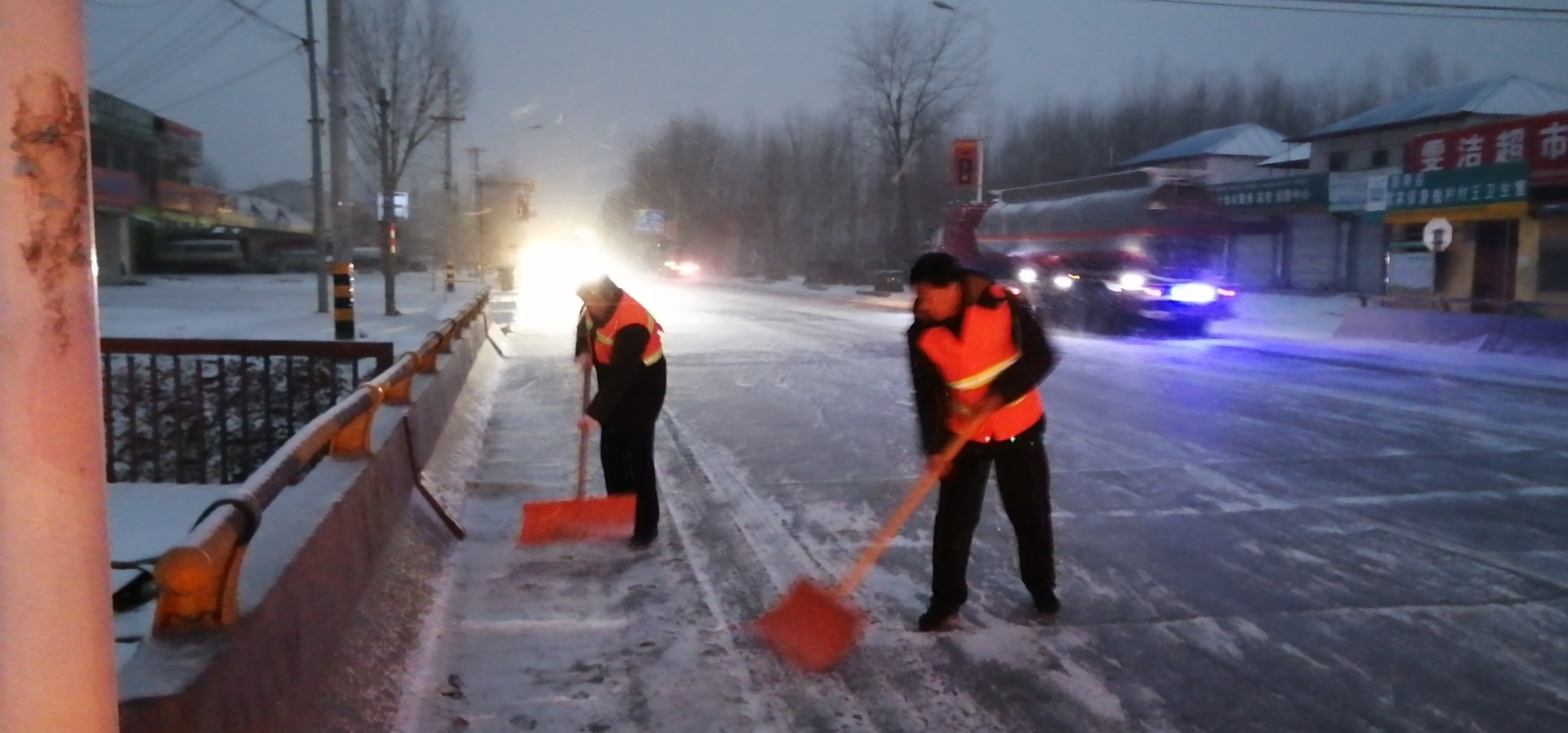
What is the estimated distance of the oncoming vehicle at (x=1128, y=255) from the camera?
23.6 metres

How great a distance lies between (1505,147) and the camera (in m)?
25.9

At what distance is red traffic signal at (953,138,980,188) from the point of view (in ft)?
113

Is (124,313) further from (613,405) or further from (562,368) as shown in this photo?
(613,405)

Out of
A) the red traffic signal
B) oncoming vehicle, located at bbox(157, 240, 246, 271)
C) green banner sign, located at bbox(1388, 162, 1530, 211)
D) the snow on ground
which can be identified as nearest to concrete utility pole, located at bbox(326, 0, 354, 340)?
the snow on ground

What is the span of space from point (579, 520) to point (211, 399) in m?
10.8

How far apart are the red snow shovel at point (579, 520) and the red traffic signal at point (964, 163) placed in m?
28.6

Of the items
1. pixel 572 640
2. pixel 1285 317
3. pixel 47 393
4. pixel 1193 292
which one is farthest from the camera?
pixel 1285 317

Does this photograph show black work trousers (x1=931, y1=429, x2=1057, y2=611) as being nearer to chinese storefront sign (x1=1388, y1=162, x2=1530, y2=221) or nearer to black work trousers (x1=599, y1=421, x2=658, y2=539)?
black work trousers (x1=599, y1=421, x2=658, y2=539)

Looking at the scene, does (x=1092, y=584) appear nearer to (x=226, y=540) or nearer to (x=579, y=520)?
(x=579, y=520)

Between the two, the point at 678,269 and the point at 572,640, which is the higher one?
the point at 678,269

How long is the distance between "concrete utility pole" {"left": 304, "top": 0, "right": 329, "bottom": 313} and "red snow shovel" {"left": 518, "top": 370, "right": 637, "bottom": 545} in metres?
19.5

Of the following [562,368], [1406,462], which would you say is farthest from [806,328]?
[1406,462]

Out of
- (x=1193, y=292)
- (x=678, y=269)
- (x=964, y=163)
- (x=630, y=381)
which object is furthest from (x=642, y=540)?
(x=678, y=269)

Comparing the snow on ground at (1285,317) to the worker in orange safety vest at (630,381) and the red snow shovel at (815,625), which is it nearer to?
the worker in orange safety vest at (630,381)
